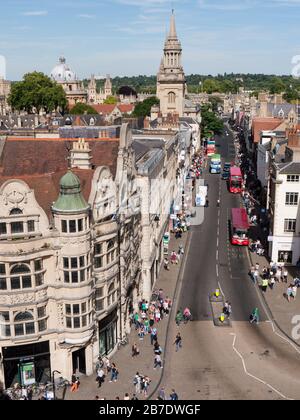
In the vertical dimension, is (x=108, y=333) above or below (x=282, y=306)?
above

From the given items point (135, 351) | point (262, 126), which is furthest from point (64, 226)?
point (262, 126)

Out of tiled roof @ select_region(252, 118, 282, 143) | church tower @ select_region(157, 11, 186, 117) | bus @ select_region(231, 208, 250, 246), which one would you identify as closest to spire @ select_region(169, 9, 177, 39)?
church tower @ select_region(157, 11, 186, 117)

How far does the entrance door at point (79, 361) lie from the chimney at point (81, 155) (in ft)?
53.0

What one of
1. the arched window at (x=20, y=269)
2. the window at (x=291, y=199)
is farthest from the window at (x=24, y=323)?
the window at (x=291, y=199)

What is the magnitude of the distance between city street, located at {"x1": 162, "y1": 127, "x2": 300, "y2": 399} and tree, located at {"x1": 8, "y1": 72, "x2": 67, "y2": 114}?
95.9m

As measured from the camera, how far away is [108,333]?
1714 inches

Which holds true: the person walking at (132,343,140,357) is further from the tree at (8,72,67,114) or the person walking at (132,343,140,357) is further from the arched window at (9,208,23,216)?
the tree at (8,72,67,114)

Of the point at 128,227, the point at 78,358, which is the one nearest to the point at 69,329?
the point at 78,358

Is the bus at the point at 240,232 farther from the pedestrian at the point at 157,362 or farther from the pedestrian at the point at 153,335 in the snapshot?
the pedestrian at the point at 157,362

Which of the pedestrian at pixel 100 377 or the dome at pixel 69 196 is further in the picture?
the pedestrian at pixel 100 377

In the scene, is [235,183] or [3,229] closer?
[3,229]

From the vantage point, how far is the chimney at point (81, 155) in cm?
4550

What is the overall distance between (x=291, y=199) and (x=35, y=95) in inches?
4060

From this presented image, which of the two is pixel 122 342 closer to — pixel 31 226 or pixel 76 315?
pixel 76 315
